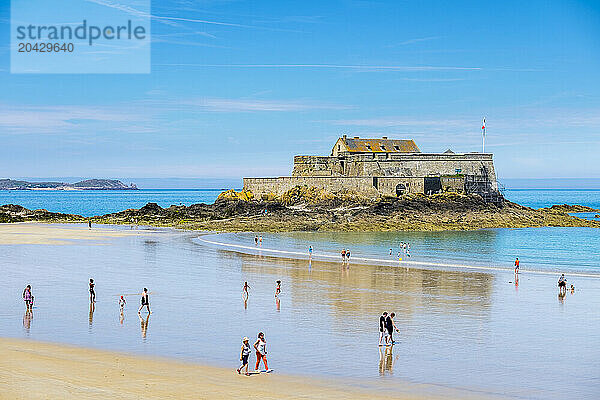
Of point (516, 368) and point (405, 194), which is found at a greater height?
point (405, 194)

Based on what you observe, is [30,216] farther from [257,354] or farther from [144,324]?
[257,354]

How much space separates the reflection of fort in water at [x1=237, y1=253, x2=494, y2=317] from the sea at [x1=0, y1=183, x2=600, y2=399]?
0.07 meters

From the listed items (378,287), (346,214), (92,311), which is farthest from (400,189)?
(92,311)

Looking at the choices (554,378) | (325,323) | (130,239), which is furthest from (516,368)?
(130,239)

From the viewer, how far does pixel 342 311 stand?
2094 cm

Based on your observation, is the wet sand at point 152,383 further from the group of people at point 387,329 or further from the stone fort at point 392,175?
the stone fort at point 392,175

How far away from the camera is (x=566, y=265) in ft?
117

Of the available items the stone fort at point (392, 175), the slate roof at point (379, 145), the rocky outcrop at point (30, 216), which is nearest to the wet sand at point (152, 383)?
the stone fort at point (392, 175)

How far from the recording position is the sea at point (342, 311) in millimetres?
14859

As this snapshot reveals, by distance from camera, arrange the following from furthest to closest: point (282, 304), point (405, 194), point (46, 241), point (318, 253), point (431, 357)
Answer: point (405, 194)
point (46, 241)
point (318, 253)
point (282, 304)
point (431, 357)

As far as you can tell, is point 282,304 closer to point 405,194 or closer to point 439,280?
point 439,280

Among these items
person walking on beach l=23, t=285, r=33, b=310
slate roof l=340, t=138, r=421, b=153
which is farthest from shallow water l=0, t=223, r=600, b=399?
slate roof l=340, t=138, r=421, b=153

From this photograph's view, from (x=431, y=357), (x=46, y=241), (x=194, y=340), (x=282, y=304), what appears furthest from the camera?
(x=46, y=241)

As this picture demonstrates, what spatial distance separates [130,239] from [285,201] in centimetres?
2394
